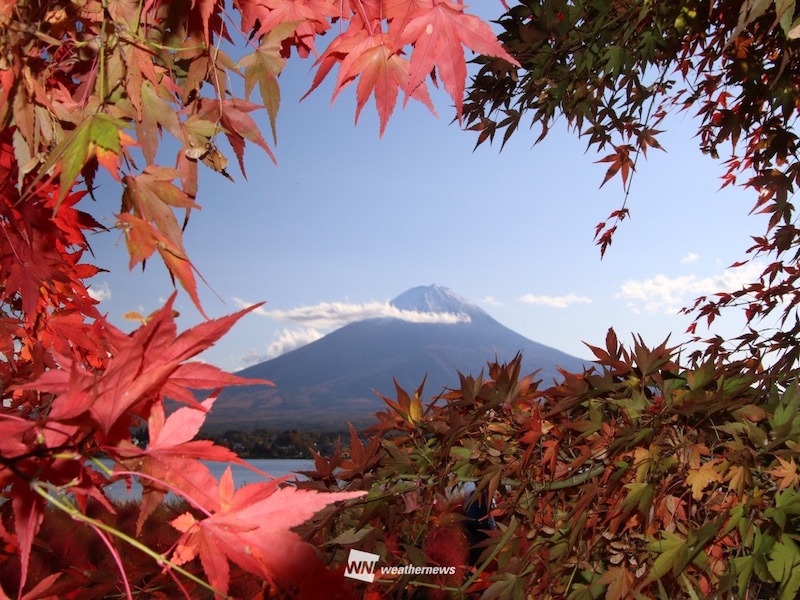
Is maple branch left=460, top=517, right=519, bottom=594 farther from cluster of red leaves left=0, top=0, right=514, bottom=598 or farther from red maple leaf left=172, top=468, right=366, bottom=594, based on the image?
red maple leaf left=172, top=468, right=366, bottom=594

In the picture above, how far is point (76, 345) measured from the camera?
58.6 inches

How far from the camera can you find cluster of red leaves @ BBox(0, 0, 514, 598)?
1.69 ft

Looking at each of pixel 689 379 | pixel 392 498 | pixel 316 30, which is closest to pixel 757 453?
pixel 689 379

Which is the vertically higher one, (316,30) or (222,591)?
(316,30)

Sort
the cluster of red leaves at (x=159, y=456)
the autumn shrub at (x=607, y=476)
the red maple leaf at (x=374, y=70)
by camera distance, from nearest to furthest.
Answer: the cluster of red leaves at (x=159, y=456), the red maple leaf at (x=374, y=70), the autumn shrub at (x=607, y=476)

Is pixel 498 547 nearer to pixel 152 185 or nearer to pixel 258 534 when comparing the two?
pixel 258 534

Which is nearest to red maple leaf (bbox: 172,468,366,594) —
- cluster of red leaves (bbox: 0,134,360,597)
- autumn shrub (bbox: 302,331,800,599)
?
cluster of red leaves (bbox: 0,134,360,597)

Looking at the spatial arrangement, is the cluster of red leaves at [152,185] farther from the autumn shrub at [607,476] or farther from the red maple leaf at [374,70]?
the autumn shrub at [607,476]

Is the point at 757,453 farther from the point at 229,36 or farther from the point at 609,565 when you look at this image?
the point at 229,36

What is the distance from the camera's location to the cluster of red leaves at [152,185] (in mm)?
515

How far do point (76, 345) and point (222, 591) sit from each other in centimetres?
116

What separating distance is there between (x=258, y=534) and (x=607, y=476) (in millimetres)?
841

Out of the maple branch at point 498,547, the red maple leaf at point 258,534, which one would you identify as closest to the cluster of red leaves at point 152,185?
the red maple leaf at point 258,534

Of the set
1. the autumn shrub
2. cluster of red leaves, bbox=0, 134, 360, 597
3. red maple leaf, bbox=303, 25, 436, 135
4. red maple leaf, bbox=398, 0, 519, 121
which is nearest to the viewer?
cluster of red leaves, bbox=0, 134, 360, 597
